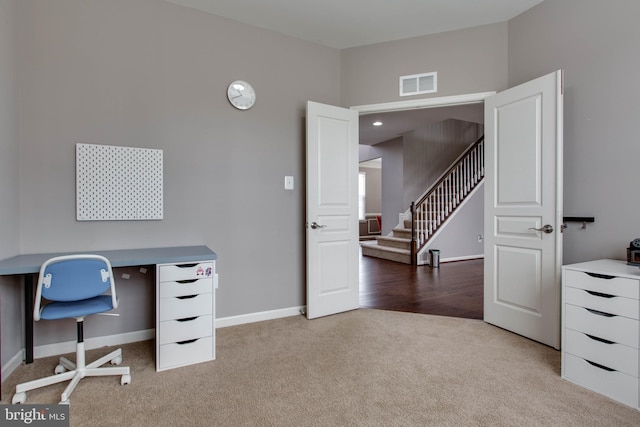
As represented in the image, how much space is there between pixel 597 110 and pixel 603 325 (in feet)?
5.12

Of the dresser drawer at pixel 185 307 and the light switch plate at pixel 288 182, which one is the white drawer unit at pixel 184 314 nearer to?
the dresser drawer at pixel 185 307

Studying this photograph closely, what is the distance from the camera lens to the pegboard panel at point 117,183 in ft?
7.91

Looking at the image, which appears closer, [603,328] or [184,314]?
[603,328]

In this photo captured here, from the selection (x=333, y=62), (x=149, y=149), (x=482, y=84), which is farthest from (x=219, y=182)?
(x=482, y=84)

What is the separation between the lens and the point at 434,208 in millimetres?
6648

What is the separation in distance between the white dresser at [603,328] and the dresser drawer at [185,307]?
235cm

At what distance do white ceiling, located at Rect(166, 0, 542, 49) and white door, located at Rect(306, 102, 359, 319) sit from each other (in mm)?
750

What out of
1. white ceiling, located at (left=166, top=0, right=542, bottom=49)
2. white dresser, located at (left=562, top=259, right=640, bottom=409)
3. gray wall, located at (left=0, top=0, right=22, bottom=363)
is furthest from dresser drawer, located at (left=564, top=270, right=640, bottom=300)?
gray wall, located at (left=0, top=0, right=22, bottom=363)

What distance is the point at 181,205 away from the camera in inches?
108

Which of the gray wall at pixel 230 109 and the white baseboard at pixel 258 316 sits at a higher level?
the gray wall at pixel 230 109

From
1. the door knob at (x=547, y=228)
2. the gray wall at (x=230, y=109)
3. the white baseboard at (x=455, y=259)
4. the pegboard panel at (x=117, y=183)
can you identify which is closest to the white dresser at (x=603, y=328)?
the door knob at (x=547, y=228)

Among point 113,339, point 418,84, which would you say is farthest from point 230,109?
point 113,339

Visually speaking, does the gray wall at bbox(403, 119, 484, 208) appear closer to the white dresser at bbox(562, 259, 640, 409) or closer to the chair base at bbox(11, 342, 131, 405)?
the white dresser at bbox(562, 259, 640, 409)

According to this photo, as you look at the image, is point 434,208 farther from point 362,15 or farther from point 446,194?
point 362,15
